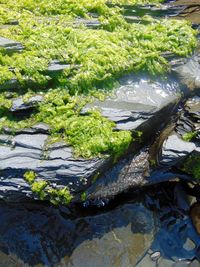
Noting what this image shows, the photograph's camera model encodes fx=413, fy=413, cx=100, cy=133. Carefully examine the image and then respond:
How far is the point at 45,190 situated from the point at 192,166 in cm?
157

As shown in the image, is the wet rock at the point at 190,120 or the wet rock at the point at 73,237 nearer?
the wet rock at the point at 73,237

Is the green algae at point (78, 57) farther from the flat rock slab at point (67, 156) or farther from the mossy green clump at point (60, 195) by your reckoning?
the mossy green clump at point (60, 195)

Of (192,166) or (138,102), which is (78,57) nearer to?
(138,102)

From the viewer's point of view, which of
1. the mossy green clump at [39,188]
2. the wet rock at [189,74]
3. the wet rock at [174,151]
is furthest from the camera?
the wet rock at [189,74]

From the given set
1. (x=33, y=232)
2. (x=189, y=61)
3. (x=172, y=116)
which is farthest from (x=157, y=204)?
(x=189, y=61)

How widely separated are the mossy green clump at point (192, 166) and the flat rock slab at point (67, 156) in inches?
16.9

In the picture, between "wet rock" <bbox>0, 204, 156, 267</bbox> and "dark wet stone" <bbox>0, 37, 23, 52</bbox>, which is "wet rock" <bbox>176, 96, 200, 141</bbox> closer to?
"wet rock" <bbox>0, 204, 156, 267</bbox>

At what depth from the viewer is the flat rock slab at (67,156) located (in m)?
3.64

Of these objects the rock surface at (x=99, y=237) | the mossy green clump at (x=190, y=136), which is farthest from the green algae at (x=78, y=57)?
the rock surface at (x=99, y=237)

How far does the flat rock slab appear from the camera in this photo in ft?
12.0

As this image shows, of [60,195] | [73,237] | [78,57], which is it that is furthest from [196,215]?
[78,57]

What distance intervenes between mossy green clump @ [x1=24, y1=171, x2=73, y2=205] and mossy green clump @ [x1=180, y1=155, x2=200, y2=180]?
132 centimetres

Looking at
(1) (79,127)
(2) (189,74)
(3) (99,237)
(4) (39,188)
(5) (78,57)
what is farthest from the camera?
(2) (189,74)

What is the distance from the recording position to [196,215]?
4.21m
